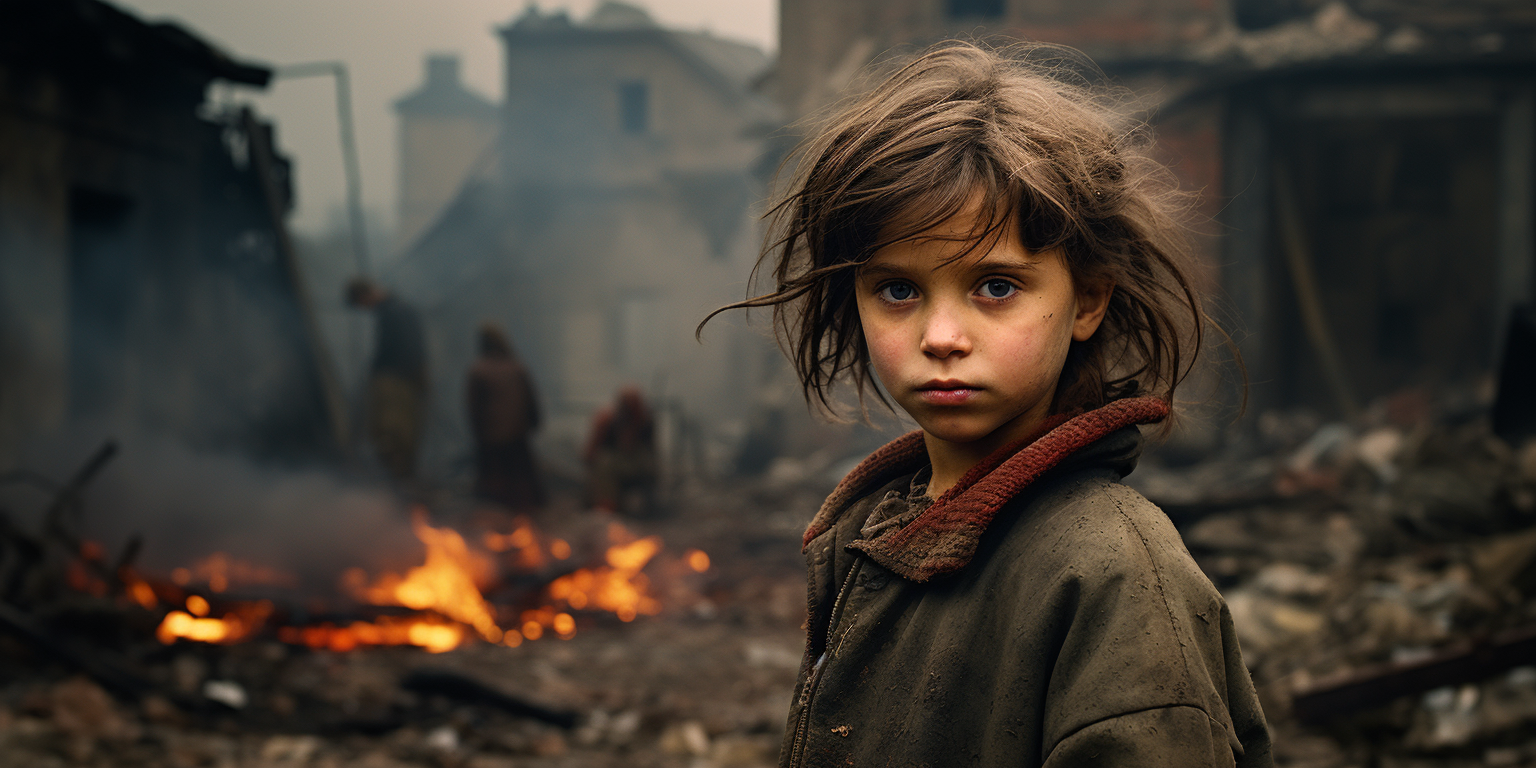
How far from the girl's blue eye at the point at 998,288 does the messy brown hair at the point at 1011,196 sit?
47 millimetres

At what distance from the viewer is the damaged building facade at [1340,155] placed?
11031mm

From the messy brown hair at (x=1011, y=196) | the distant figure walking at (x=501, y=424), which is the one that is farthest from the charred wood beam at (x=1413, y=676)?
the distant figure walking at (x=501, y=424)

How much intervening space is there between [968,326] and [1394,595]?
16.7 feet

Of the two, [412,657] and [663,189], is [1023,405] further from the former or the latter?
[663,189]

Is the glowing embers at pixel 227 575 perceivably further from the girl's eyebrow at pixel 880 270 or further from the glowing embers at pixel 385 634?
the girl's eyebrow at pixel 880 270

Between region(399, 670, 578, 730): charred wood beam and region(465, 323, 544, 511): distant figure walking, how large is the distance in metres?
5.49

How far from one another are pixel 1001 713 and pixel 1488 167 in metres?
14.5

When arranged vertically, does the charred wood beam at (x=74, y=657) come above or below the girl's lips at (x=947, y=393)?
above

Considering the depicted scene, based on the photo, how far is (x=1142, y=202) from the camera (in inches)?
49.9

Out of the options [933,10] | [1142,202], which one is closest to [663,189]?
[933,10]

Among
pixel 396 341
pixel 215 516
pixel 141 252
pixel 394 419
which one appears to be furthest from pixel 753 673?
pixel 396 341

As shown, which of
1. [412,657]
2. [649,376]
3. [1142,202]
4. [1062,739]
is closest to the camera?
[1062,739]

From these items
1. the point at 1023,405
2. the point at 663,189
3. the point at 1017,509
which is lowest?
the point at 1017,509

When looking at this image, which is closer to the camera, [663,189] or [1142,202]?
[1142,202]
